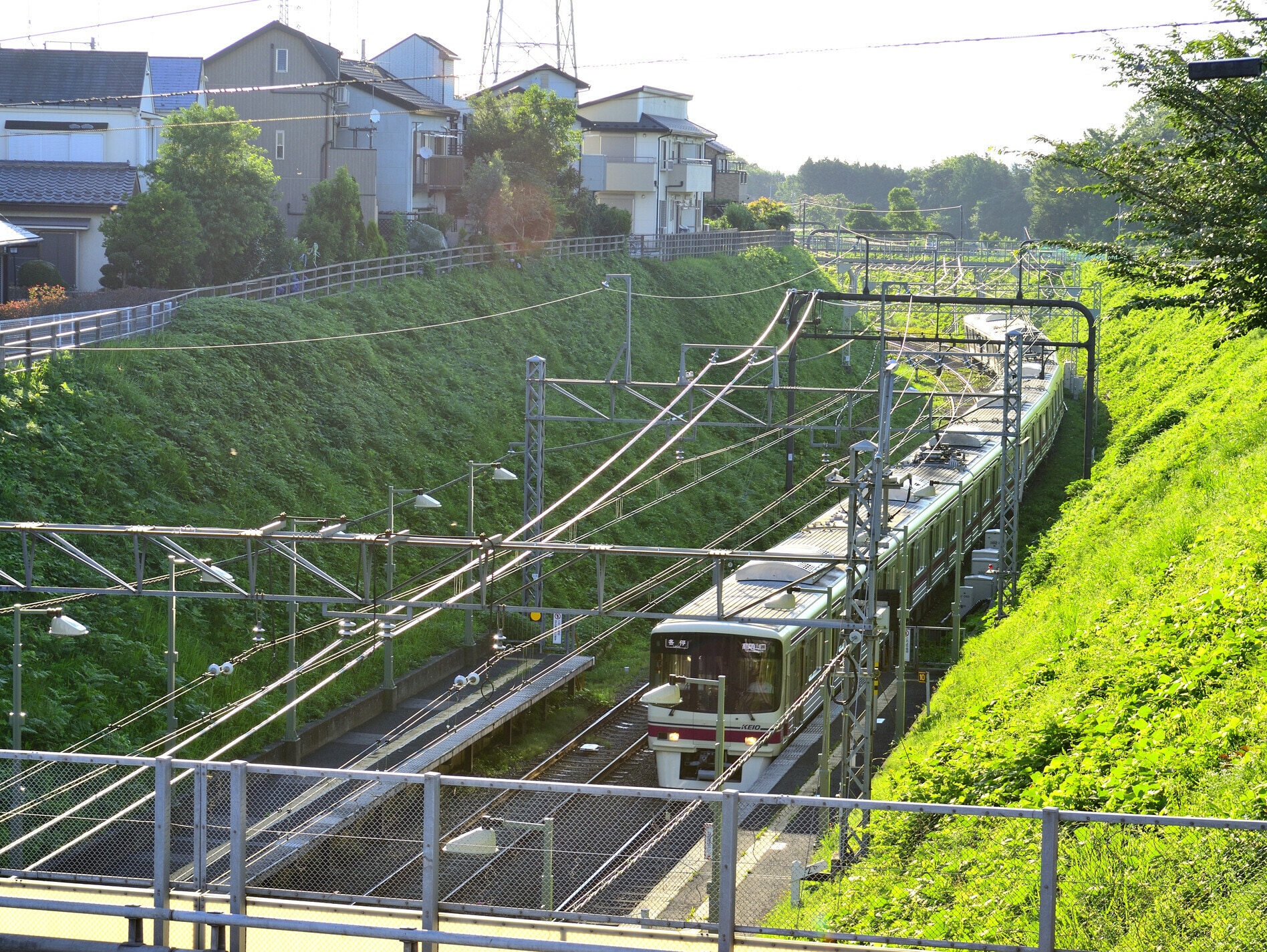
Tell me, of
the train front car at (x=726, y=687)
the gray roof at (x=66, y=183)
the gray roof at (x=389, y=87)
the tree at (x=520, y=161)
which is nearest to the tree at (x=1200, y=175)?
the train front car at (x=726, y=687)

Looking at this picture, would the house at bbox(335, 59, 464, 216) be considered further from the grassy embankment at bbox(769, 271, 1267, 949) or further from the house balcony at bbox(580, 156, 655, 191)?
the grassy embankment at bbox(769, 271, 1267, 949)

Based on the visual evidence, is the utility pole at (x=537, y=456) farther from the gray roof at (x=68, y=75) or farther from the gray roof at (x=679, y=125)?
the gray roof at (x=679, y=125)

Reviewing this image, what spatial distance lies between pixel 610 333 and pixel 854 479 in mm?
22640

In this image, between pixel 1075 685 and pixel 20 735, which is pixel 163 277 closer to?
pixel 20 735

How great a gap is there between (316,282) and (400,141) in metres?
11.1

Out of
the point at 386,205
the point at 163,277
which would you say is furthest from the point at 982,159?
the point at 163,277

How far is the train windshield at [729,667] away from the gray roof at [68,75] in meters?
27.0

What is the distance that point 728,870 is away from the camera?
7109 mm

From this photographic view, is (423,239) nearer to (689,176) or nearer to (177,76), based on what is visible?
(177,76)

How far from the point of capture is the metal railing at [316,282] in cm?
2044

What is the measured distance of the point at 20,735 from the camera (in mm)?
13633

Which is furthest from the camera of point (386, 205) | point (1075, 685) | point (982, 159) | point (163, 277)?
point (982, 159)

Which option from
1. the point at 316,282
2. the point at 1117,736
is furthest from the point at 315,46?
the point at 1117,736

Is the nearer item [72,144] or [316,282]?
[316,282]
